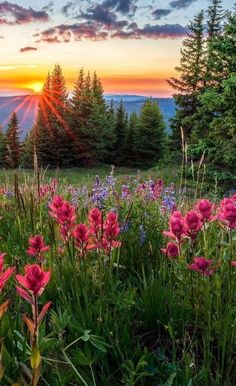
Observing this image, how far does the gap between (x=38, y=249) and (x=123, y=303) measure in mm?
504

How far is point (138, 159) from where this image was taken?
61062 millimetres

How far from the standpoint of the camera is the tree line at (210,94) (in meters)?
19.3

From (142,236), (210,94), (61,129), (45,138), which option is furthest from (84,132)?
(142,236)

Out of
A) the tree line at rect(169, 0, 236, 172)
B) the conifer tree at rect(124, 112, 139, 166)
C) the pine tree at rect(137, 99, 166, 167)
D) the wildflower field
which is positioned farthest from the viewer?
the conifer tree at rect(124, 112, 139, 166)

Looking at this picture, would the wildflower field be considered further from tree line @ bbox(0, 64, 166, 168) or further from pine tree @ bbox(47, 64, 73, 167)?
pine tree @ bbox(47, 64, 73, 167)

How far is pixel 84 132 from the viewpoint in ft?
184

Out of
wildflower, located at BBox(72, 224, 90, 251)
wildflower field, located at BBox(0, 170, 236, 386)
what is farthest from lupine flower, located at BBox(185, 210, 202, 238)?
wildflower, located at BBox(72, 224, 90, 251)

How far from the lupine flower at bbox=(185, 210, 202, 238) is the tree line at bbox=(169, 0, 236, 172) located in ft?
8.32

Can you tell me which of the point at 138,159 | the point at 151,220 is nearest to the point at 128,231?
the point at 151,220

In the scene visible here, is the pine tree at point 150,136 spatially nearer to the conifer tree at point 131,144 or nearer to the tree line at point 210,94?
the conifer tree at point 131,144

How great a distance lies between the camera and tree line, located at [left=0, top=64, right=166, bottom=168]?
54812 millimetres

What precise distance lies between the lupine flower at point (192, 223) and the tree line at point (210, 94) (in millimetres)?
2535

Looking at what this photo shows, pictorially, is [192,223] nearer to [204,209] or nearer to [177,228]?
[177,228]

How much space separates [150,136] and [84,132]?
919cm
